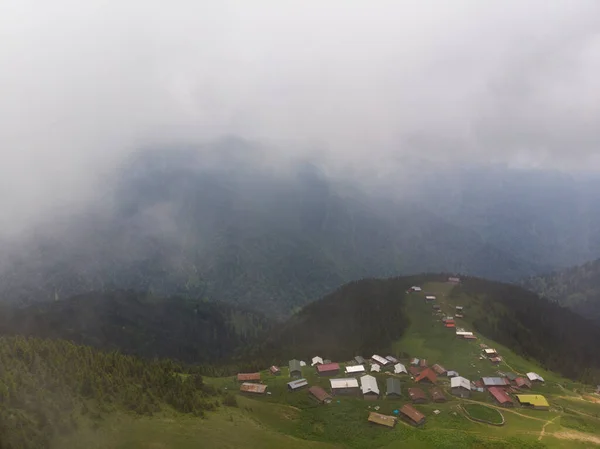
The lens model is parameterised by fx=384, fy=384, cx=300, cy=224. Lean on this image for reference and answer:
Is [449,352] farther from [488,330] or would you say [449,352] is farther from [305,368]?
[305,368]

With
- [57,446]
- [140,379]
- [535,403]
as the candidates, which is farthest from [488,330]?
[57,446]

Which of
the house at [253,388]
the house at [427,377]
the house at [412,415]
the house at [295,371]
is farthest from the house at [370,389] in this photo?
the house at [253,388]

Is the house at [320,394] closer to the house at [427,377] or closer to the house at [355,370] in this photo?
the house at [355,370]

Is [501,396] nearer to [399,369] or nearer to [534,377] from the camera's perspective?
[534,377]

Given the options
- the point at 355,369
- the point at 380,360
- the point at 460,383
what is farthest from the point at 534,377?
the point at 355,369

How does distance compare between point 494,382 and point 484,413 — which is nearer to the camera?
point 484,413

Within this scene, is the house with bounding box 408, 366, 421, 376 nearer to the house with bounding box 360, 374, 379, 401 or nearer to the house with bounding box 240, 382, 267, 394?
the house with bounding box 360, 374, 379, 401

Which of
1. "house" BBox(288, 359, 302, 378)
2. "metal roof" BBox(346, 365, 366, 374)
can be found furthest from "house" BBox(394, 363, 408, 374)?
"house" BBox(288, 359, 302, 378)
